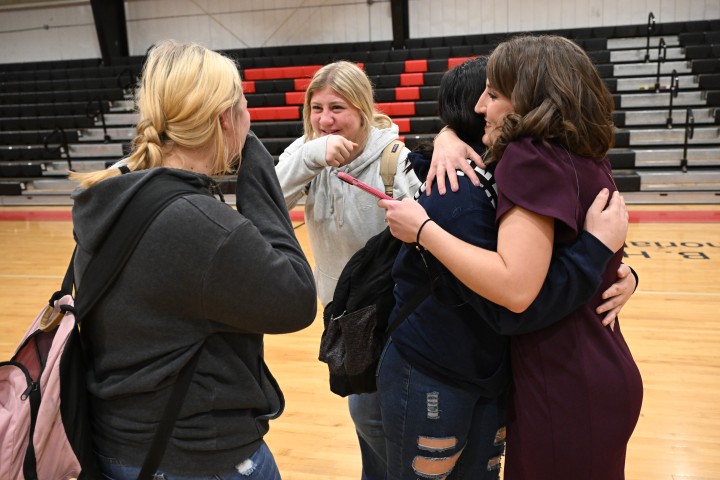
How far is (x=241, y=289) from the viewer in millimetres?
1064

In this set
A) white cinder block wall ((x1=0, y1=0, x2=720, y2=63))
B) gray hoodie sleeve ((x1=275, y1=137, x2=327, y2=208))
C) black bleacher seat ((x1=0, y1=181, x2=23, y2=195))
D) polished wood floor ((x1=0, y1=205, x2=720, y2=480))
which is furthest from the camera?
white cinder block wall ((x1=0, y1=0, x2=720, y2=63))

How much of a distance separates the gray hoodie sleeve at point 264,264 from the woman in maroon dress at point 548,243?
214mm

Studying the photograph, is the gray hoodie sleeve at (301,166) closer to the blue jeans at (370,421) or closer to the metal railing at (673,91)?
the blue jeans at (370,421)

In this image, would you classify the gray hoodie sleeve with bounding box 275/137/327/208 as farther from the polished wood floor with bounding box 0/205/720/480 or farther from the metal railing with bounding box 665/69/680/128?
the metal railing with bounding box 665/69/680/128

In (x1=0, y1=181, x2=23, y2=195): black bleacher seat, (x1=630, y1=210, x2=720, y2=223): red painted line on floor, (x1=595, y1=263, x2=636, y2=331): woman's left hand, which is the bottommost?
(x1=630, y1=210, x2=720, y2=223): red painted line on floor

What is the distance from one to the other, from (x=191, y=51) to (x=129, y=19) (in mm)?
13457

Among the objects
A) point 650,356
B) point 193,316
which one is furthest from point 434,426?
point 650,356

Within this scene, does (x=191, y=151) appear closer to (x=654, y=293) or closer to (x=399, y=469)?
(x=399, y=469)

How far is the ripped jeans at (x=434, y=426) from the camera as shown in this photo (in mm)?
1318

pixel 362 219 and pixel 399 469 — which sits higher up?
pixel 362 219

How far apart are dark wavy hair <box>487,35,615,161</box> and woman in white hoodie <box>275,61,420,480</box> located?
0.70m


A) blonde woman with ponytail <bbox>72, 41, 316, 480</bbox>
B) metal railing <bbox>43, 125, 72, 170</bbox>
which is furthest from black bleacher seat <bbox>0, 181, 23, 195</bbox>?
blonde woman with ponytail <bbox>72, 41, 316, 480</bbox>

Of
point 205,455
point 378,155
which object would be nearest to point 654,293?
point 378,155

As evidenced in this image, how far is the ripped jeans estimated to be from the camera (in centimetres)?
132
